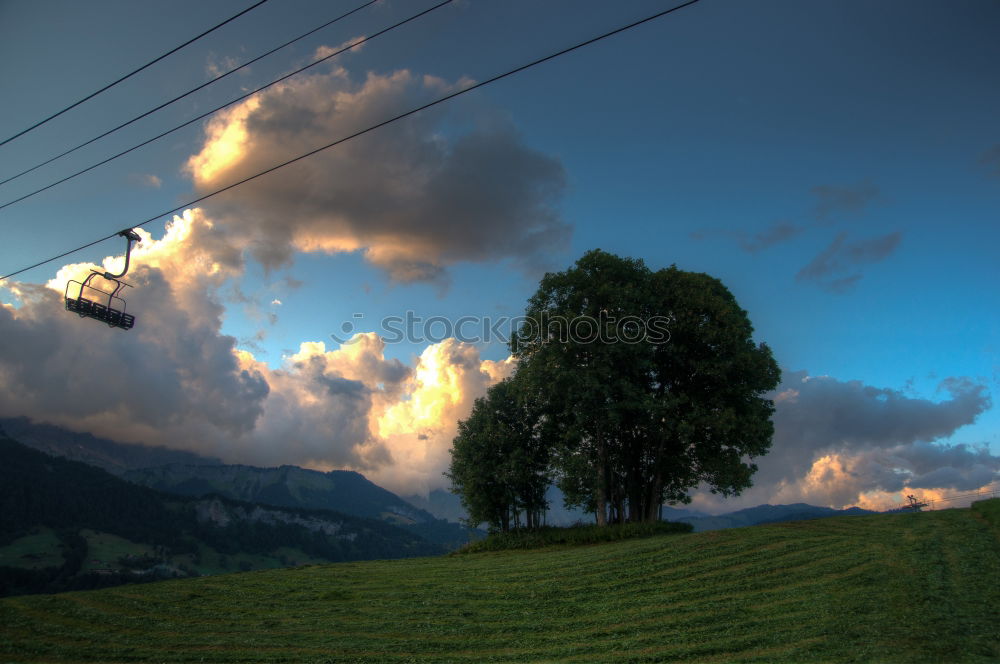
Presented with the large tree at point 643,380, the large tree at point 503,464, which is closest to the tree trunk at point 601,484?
the large tree at point 643,380

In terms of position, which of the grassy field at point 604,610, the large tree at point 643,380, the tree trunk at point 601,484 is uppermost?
the large tree at point 643,380

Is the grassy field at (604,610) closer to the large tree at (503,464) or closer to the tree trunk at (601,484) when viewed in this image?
the tree trunk at (601,484)

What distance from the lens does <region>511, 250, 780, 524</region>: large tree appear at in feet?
113

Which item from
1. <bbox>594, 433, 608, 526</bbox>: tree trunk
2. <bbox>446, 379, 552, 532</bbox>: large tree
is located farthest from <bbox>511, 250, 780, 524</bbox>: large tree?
<bbox>446, 379, 552, 532</bbox>: large tree

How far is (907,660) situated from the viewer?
1288 centimetres

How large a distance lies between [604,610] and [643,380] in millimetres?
20183

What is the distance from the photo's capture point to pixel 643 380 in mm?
36969

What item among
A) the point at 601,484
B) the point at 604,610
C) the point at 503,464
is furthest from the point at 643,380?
the point at 604,610

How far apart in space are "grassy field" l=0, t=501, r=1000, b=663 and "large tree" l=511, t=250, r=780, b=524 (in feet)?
29.4

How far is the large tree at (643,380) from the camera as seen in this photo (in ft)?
113

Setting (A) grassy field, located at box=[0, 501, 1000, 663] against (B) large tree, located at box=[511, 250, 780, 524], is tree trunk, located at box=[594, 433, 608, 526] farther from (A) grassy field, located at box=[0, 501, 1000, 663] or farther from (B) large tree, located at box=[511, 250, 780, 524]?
(A) grassy field, located at box=[0, 501, 1000, 663]

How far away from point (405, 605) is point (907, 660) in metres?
14.8

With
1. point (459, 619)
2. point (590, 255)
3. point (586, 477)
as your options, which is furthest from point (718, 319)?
point (459, 619)

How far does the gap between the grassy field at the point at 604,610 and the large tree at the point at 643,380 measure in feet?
29.4
